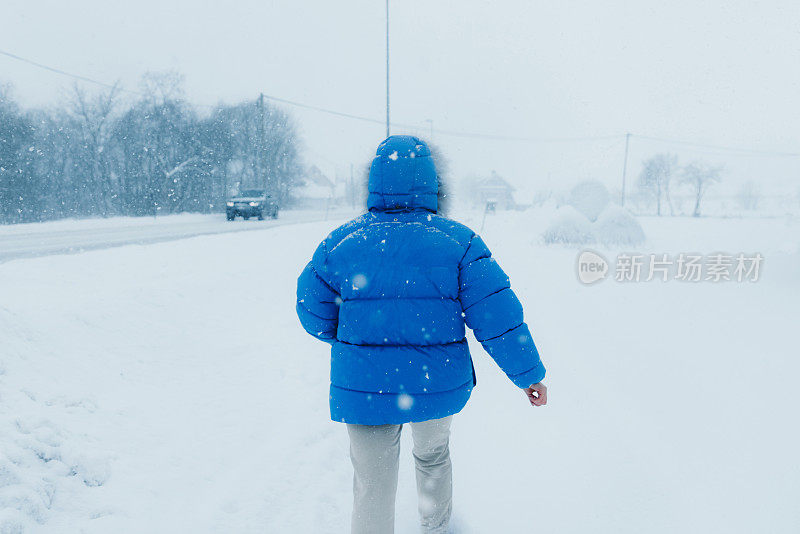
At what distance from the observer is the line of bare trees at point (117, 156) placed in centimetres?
2352

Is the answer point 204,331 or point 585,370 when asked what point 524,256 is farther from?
point 204,331

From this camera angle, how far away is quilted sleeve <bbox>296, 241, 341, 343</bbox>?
1.93 m

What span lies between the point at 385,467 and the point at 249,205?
25.0 meters

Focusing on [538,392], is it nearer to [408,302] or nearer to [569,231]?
[408,302]

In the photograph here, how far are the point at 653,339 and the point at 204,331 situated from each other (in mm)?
5136

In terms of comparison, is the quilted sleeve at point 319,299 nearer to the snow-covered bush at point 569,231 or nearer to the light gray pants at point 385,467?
the light gray pants at point 385,467

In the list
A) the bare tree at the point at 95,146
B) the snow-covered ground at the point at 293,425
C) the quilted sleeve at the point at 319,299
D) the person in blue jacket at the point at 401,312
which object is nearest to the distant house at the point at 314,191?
the bare tree at the point at 95,146

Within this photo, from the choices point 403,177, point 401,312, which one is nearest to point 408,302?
point 401,312

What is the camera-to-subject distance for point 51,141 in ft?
92.6

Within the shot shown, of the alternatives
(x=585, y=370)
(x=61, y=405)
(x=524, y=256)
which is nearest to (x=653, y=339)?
(x=585, y=370)

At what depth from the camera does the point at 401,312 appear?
181 centimetres

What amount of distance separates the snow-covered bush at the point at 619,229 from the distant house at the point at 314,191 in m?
35.2

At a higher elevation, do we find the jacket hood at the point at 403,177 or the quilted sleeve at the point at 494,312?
the jacket hood at the point at 403,177

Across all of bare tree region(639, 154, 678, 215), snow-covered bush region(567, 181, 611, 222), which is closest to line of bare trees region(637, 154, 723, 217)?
bare tree region(639, 154, 678, 215)
